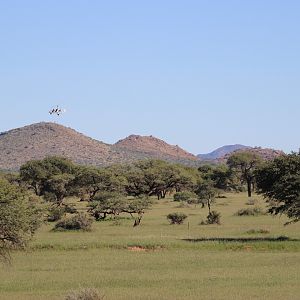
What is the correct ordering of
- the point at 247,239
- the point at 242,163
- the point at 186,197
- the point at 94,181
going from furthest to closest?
1. the point at 242,163
2. the point at 186,197
3. the point at 94,181
4. the point at 247,239

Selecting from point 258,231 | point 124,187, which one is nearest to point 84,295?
point 258,231

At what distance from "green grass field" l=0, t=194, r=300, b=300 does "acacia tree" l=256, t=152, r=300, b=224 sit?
2060 mm

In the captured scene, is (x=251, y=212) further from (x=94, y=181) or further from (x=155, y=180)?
(x=155, y=180)

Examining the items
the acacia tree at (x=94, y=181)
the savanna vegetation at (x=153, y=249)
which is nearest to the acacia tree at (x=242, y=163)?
the acacia tree at (x=94, y=181)

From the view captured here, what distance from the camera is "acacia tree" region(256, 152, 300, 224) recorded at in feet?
160

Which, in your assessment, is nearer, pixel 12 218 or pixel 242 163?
pixel 12 218

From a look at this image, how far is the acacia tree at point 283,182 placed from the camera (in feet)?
160

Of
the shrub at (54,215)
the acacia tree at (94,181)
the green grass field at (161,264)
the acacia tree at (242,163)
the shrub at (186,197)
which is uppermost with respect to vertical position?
the acacia tree at (242,163)

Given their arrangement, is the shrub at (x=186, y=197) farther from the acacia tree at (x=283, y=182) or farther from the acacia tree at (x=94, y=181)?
the acacia tree at (x=283, y=182)

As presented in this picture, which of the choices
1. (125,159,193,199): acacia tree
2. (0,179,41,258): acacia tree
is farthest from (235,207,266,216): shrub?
(0,179,41,258): acacia tree

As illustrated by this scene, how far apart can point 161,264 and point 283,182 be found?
15.7m

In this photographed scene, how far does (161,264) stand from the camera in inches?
1443

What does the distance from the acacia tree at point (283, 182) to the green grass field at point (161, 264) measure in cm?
206

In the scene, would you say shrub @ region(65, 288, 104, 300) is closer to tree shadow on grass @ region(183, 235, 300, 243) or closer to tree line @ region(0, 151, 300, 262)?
tree line @ region(0, 151, 300, 262)
